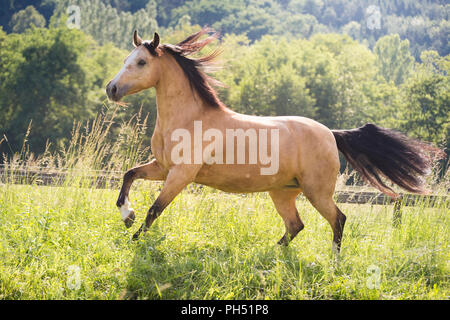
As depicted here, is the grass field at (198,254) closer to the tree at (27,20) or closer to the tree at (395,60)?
the tree at (395,60)

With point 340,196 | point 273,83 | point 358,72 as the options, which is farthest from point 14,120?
point 358,72

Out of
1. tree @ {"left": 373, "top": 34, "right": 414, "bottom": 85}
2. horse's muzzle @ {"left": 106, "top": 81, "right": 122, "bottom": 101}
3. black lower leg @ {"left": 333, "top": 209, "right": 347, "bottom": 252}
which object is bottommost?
tree @ {"left": 373, "top": 34, "right": 414, "bottom": 85}

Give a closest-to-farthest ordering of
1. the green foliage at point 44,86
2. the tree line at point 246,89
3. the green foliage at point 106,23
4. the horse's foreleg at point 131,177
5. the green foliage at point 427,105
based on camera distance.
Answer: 1. the horse's foreleg at point 131,177
2. the green foliage at point 427,105
3. the tree line at point 246,89
4. the green foliage at point 44,86
5. the green foliage at point 106,23

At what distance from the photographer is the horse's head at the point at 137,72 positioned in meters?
4.16

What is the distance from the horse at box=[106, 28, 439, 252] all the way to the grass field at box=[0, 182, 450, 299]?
392 millimetres

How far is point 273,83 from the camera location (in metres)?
35.8

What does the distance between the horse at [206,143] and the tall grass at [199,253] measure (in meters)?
0.38

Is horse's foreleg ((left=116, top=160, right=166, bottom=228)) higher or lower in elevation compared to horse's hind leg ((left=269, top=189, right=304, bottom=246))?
higher

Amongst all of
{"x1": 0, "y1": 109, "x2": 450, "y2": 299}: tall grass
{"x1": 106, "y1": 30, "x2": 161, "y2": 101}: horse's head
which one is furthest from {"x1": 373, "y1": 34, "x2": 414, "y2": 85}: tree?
{"x1": 106, "y1": 30, "x2": 161, "y2": 101}: horse's head

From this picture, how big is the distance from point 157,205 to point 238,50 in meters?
48.5

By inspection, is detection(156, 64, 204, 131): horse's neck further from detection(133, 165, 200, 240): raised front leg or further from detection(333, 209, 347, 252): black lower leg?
detection(333, 209, 347, 252): black lower leg

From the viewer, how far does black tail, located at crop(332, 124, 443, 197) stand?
16.5 feet

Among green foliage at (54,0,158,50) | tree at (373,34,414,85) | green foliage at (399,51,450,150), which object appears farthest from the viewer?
green foliage at (54,0,158,50)

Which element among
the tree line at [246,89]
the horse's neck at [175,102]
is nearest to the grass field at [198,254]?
the horse's neck at [175,102]
